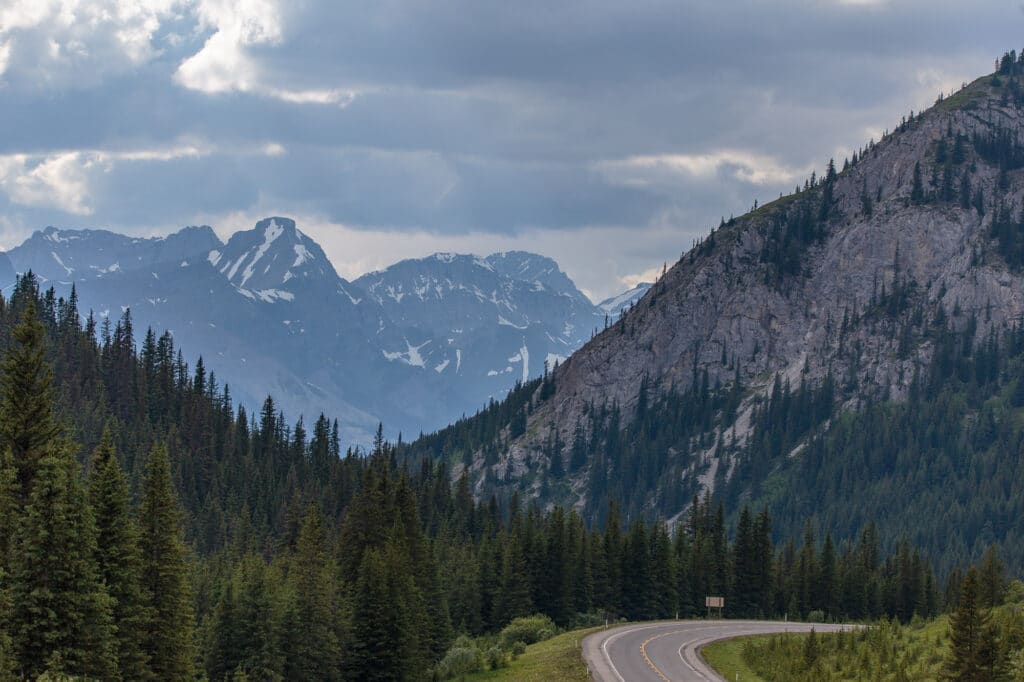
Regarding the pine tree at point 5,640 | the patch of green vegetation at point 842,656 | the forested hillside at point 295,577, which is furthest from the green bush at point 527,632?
the pine tree at point 5,640

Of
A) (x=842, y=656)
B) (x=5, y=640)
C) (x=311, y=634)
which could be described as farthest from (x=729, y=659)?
(x=5, y=640)

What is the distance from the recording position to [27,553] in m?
53.3

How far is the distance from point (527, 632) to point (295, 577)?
73.3 ft

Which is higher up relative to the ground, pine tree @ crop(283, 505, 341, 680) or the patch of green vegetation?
pine tree @ crop(283, 505, 341, 680)

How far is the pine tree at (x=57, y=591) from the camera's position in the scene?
174 ft

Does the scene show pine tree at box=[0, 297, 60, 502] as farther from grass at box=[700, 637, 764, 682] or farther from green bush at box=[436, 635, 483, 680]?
grass at box=[700, 637, 764, 682]

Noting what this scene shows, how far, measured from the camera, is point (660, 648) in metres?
82.5

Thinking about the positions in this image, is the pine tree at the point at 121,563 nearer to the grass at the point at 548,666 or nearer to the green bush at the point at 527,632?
the grass at the point at 548,666

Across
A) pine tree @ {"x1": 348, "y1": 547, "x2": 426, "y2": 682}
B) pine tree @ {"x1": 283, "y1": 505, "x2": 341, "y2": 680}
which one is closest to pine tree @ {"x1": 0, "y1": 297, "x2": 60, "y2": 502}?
pine tree @ {"x1": 283, "y1": 505, "x2": 341, "y2": 680}

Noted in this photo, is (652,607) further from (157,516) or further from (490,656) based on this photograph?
(157,516)

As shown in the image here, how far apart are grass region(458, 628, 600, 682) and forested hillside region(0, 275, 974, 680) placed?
9.28 feet

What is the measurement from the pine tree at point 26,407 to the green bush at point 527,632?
159ft

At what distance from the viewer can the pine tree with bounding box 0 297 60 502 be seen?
60.5 m

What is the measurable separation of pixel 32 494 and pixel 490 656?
37.3m
